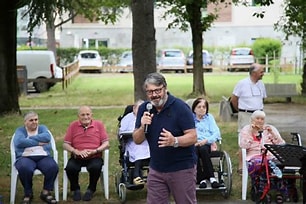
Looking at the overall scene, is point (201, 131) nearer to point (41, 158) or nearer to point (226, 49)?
→ point (41, 158)

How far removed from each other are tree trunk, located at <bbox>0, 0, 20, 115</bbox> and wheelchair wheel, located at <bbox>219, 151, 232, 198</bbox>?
8914 mm

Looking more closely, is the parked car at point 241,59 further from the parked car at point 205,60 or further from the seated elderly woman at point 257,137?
the seated elderly woman at point 257,137

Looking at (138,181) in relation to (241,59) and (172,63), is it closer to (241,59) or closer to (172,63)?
(172,63)

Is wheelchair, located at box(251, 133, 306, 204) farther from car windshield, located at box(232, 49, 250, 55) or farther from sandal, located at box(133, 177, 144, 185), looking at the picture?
car windshield, located at box(232, 49, 250, 55)

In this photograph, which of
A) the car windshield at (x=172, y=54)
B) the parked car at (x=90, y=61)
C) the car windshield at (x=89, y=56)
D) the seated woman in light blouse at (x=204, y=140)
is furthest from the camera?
the car windshield at (x=89, y=56)

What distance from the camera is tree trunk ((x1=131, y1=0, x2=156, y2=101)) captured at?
36.9 feet

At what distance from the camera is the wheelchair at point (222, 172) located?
23.9ft

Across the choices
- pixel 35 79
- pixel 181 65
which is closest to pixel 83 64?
pixel 181 65

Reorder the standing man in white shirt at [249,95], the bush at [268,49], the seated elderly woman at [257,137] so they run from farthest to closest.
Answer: the bush at [268,49]
the standing man in white shirt at [249,95]
the seated elderly woman at [257,137]

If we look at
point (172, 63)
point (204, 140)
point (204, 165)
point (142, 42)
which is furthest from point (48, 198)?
point (172, 63)

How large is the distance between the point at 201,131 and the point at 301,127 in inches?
259

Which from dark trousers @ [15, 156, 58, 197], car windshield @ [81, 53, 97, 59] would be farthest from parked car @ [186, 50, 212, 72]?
dark trousers @ [15, 156, 58, 197]

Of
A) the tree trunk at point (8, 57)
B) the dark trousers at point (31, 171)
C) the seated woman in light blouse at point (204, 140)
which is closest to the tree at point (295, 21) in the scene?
the tree trunk at point (8, 57)

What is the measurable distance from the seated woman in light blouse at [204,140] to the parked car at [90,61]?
33089mm
